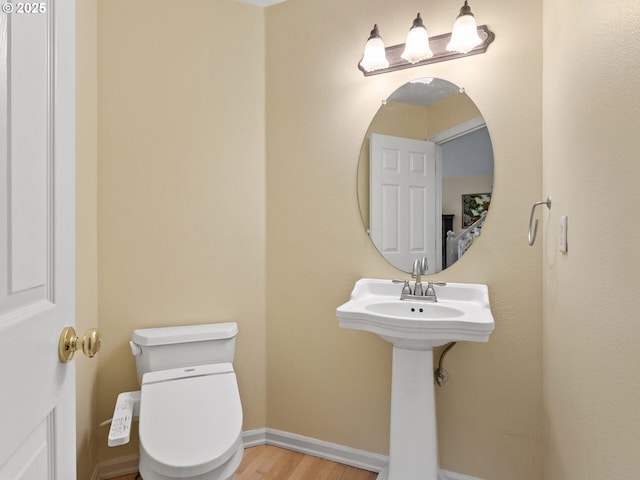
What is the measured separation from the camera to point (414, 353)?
61.5 inches

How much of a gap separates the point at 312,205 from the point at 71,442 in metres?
1.51

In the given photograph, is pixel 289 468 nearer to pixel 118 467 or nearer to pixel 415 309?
pixel 118 467

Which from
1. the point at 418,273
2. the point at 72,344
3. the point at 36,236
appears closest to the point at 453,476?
the point at 418,273

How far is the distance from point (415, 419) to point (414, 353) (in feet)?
0.89

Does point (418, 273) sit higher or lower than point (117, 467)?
higher

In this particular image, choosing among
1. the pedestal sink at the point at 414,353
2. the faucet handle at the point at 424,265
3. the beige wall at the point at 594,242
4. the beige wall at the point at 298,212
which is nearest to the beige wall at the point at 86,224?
the beige wall at the point at 298,212

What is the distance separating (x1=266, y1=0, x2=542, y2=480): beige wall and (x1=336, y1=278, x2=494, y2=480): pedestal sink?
5.9 inches

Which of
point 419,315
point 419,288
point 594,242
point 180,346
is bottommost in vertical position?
point 180,346

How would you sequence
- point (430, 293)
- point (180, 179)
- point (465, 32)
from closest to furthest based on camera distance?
point (465, 32)
point (430, 293)
point (180, 179)

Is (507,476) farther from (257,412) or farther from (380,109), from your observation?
(380,109)

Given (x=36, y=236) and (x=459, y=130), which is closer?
(x=36, y=236)

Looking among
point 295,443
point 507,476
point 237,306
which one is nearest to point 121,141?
point 237,306

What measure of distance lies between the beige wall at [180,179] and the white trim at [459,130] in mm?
957

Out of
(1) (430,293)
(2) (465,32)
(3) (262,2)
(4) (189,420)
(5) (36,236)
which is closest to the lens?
(5) (36,236)
